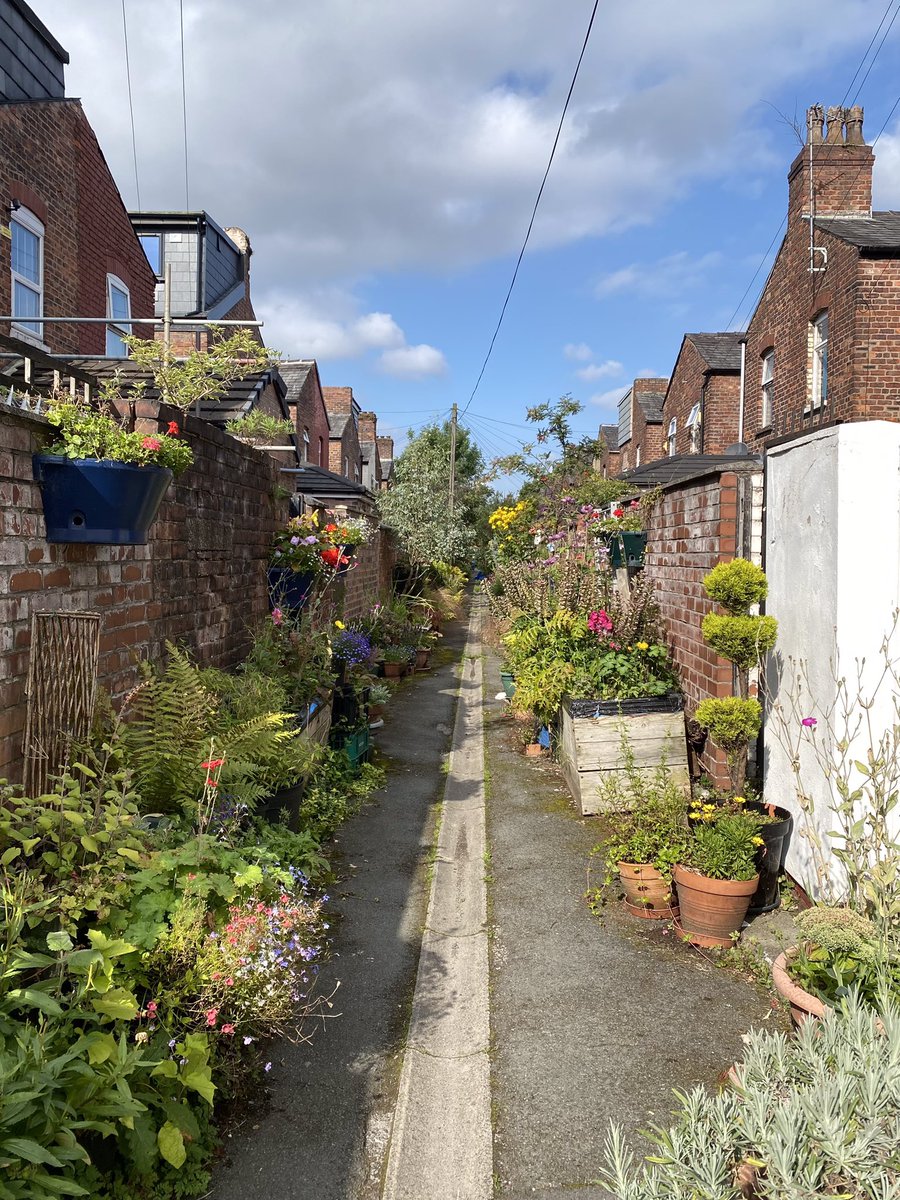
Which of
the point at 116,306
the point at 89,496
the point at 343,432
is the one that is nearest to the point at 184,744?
the point at 89,496

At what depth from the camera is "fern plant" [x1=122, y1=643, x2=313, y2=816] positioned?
3311mm

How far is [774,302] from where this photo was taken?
15.2 metres

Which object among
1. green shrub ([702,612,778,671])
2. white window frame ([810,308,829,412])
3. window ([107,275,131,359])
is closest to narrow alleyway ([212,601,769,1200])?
green shrub ([702,612,778,671])

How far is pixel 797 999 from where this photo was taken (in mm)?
2787

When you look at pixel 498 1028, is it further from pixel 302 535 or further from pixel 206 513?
pixel 302 535

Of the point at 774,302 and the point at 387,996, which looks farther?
the point at 774,302

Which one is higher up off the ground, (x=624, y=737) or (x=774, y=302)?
(x=774, y=302)

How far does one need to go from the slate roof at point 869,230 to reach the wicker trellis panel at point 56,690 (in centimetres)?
1207

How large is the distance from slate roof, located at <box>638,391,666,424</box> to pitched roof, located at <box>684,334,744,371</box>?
555cm

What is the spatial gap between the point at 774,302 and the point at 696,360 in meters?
5.38

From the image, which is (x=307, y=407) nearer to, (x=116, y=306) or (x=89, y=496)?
(x=116, y=306)

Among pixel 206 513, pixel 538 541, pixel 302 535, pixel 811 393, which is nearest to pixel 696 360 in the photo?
pixel 811 393

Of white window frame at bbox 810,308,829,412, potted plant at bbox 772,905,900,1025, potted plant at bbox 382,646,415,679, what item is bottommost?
potted plant at bbox 772,905,900,1025

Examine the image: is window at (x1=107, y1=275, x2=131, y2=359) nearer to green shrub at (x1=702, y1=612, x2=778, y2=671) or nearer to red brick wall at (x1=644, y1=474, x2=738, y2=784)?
red brick wall at (x1=644, y1=474, x2=738, y2=784)
